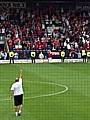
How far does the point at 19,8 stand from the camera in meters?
52.6

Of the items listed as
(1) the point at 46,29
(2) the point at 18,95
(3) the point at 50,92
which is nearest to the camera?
(2) the point at 18,95

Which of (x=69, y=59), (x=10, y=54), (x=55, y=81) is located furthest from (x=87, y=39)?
(x=55, y=81)

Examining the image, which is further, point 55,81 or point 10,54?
point 10,54

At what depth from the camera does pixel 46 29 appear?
51.5m

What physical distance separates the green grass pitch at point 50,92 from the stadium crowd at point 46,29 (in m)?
5.57

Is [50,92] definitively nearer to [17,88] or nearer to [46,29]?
[17,88]

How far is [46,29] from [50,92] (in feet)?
82.7

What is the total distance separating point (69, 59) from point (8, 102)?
75.5 ft

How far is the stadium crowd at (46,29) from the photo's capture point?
47875 mm

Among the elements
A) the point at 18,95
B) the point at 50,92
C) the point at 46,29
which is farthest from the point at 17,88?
the point at 46,29

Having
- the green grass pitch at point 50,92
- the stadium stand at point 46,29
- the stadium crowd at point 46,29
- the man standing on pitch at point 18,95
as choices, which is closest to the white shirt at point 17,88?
the man standing on pitch at point 18,95

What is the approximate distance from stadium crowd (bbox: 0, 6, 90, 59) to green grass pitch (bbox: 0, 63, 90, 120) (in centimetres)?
557

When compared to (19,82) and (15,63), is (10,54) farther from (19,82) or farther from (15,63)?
(19,82)

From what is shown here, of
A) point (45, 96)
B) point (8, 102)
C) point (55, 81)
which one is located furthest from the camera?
point (55, 81)
